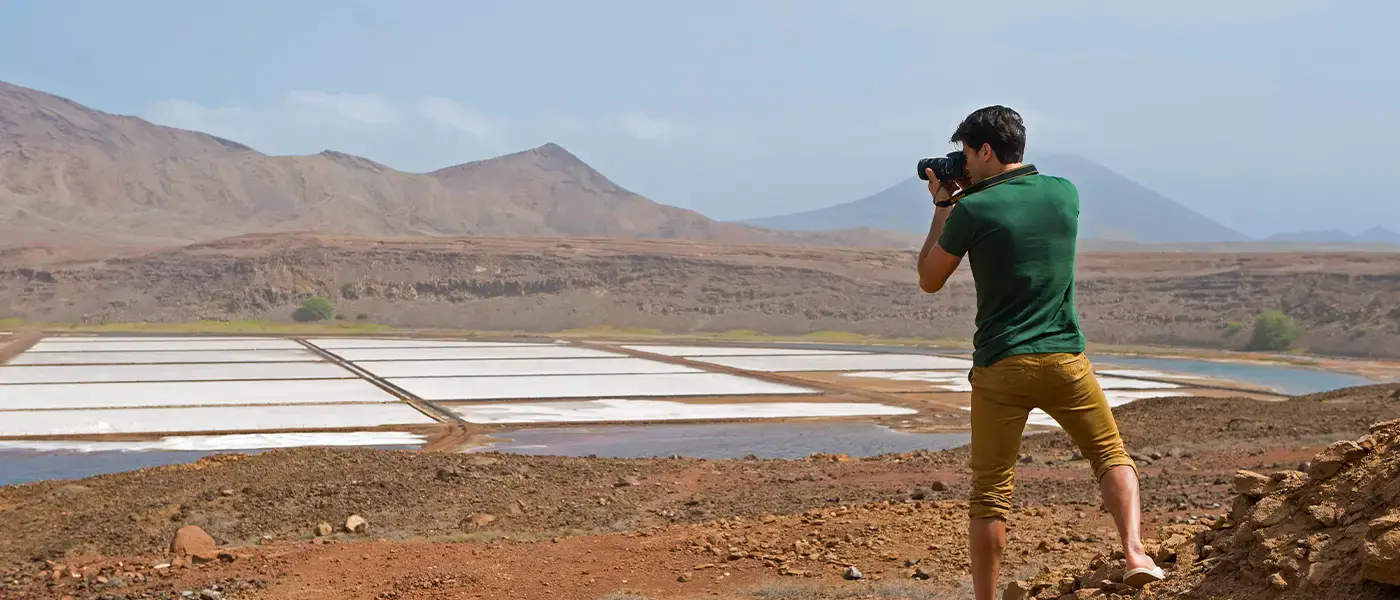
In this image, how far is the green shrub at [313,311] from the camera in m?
80.5

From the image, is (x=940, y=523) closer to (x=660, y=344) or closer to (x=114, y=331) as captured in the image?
(x=660, y=344)

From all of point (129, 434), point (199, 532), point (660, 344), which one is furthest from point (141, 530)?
point (660, 344)

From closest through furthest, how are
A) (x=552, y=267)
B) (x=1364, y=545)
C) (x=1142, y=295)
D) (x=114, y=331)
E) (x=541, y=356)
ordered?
(x=1364, y=545)
(x=541, y=356)
(x=114, y=331)
(x=1142, y=295)
(x=552, y=267)

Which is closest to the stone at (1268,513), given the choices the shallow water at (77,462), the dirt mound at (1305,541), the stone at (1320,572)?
the dirt mound at (1305,541)

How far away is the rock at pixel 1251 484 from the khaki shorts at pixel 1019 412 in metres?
0.47

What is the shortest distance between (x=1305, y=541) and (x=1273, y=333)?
2477 inches

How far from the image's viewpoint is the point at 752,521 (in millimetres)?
8336

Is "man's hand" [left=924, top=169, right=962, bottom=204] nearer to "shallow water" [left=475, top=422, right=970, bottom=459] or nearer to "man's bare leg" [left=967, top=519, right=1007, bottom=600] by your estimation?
"man's bare leg" [left=967, top=519, right=1007, bottom=600]

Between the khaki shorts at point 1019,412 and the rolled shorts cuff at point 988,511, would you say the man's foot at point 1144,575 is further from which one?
the rolled shorts cuff at point 988,511

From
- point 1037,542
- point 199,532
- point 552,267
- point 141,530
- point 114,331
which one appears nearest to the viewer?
point 1037,542

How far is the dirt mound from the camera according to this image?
3404 mm

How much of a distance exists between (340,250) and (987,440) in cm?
9321

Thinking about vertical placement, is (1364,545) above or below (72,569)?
above

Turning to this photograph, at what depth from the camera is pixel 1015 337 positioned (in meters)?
4.19
